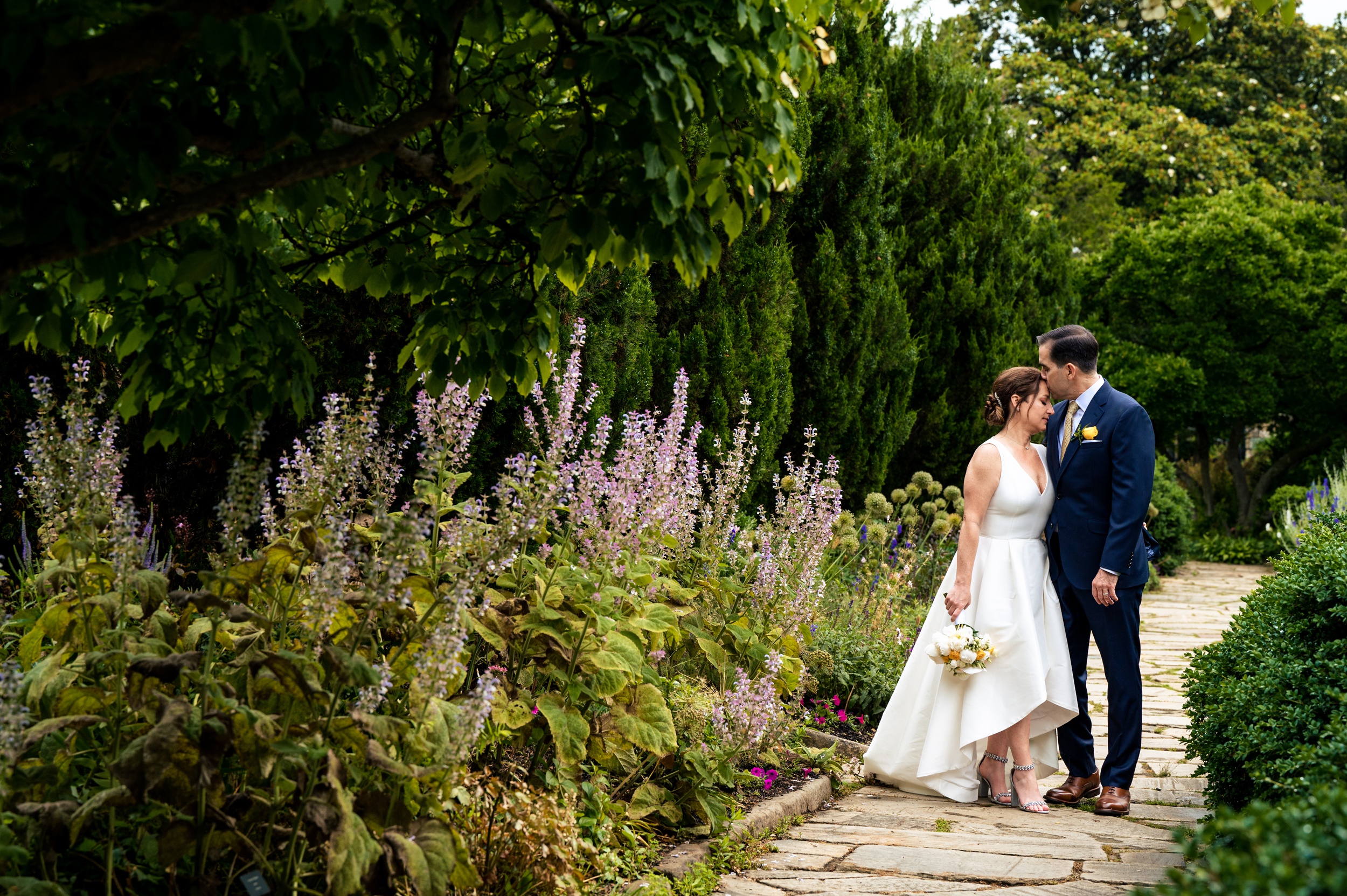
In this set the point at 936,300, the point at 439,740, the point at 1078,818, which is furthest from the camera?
the point at 936,300

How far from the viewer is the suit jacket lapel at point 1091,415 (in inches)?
→ 205

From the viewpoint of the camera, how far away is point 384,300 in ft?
17.2

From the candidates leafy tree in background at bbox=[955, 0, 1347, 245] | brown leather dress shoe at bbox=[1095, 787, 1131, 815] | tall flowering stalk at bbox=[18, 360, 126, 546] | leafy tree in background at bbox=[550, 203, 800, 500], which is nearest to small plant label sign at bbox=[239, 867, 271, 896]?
tall flowering stalk at bbox=[18, 360, 126, 546]

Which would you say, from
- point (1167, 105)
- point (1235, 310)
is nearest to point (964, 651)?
point (1235, 310)

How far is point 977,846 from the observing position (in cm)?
437

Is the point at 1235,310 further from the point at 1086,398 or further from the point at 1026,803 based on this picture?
the point at 1026,803

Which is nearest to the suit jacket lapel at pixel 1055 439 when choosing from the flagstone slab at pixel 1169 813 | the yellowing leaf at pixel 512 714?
the flagstone slab at pixel 1169 813

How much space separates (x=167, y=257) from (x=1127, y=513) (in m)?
4.09

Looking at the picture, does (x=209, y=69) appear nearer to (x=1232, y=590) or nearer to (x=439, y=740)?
(x=439, y=740)

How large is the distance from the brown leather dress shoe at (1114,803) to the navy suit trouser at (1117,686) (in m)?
0.03

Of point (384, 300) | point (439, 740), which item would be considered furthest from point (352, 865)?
point (384, 300)

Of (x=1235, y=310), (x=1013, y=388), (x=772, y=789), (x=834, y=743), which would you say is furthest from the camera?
(x=1235, y=310)

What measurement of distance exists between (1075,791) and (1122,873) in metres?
1.34

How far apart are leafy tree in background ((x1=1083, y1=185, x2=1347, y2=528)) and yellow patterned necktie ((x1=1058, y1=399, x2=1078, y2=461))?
16.6 metres
